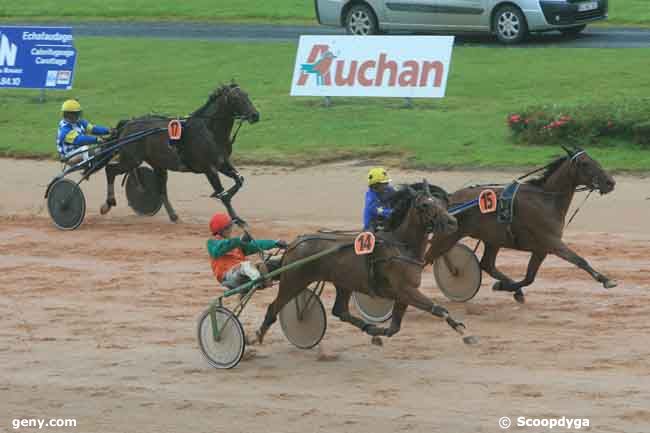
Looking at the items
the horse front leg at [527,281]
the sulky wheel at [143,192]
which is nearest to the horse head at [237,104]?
the sulky wheel at [143,192]

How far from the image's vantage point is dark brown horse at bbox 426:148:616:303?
11.1m

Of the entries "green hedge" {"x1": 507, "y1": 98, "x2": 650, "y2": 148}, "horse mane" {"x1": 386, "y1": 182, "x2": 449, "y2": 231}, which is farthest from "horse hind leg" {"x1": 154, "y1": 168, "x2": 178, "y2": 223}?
"horse mane" {"x1": 386, "y1": 182, "x2": 449, "y2": 231}

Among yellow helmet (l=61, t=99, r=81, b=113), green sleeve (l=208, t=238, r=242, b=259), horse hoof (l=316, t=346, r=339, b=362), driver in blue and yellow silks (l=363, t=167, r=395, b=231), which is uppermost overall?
driver in blue and yellow silks (l=363, t=167, r=395, b=231)

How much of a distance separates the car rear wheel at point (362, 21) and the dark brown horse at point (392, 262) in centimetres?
1371

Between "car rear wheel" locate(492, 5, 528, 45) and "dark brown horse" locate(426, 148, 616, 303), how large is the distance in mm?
11387

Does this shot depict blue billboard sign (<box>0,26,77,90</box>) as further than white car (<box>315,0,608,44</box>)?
No

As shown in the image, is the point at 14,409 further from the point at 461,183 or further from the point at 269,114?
the point at 269,114

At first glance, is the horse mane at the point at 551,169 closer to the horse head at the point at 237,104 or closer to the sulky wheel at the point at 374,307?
the sulky wheel at the point at 374,307

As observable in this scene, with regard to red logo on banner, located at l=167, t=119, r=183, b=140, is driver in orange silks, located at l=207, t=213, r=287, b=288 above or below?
above

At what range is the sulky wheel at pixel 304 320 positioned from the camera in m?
10.2

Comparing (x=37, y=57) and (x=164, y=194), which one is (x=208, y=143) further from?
(x=37, y=57)

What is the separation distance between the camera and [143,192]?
53.0 ft

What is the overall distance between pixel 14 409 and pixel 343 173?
27.6 feet

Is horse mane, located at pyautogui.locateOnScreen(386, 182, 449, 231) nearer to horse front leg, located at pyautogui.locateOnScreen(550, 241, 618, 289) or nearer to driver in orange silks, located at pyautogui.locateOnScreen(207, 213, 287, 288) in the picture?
driver in orange silks, located at pyautogui.locateOnScreen(207, 213, 287, 288)
